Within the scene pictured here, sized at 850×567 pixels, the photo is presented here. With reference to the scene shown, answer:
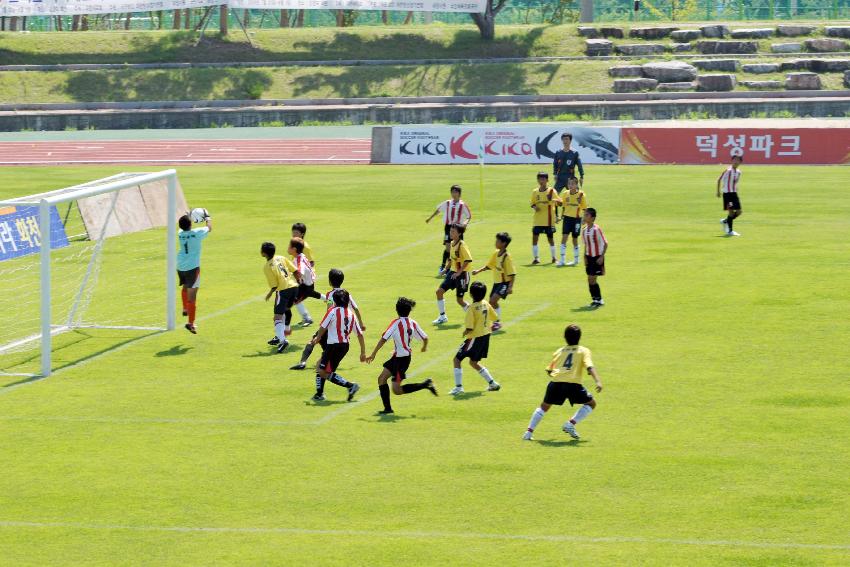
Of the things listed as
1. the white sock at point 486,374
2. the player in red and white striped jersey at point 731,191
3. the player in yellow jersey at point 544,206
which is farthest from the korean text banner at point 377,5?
the white sock at point 486,374

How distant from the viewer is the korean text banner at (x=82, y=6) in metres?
76.2

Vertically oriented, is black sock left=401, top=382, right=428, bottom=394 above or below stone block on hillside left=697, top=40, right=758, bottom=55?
below

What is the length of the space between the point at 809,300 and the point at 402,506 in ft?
45.5

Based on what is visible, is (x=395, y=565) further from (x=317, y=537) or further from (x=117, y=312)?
(x=117, y=312)

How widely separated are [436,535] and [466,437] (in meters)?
3.61

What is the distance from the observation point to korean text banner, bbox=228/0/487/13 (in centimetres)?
7631

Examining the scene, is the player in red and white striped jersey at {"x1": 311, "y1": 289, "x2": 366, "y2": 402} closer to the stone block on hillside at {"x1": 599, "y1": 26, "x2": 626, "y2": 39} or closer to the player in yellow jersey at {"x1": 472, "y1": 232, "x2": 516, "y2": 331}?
the player in yellow jersey at {"x1": 472, "y1": 232, "x2": 516, "y2": 331}

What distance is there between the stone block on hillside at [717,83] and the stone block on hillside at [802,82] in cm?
279

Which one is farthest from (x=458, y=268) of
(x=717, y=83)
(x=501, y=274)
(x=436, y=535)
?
(x=717, y=83)

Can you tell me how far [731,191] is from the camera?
33.2 m

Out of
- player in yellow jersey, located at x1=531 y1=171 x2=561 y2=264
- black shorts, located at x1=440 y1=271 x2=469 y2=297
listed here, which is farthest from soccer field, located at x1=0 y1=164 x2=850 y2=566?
player in yellow jersey, located at x1=531 y1=171 x2=561 y2=264

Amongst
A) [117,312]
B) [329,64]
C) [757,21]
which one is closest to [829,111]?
[757,21]

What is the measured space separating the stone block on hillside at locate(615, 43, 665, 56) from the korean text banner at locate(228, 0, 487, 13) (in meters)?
8.36

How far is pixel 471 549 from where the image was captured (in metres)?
13.1
